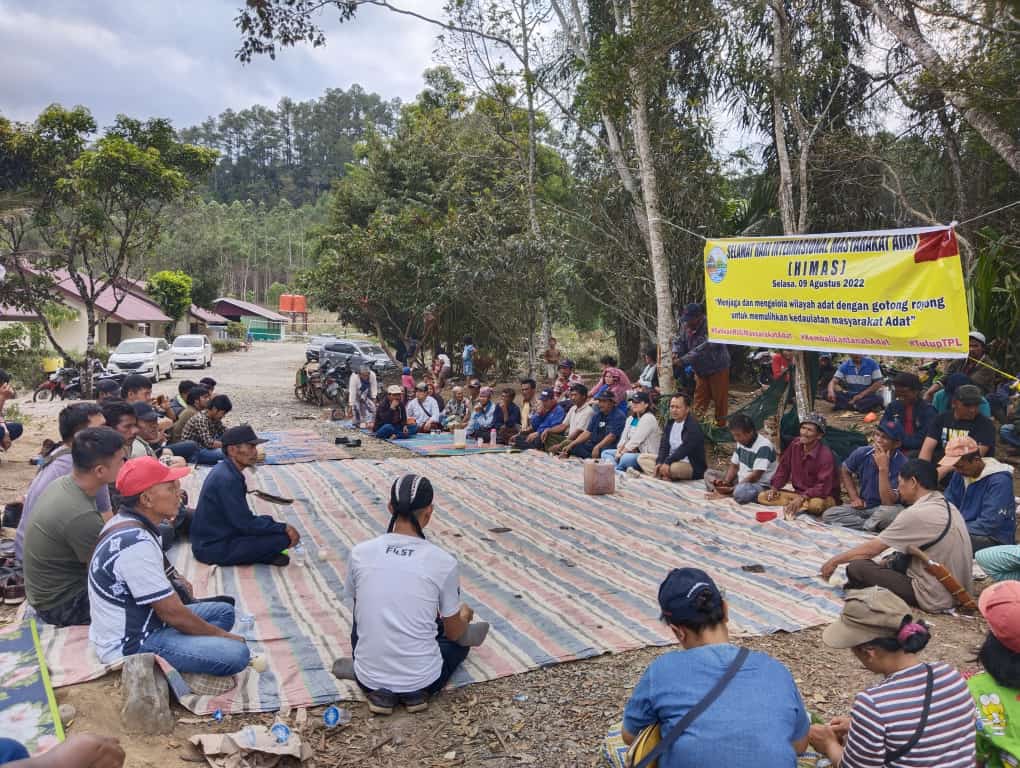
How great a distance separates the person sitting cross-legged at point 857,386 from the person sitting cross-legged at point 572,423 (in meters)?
4.18

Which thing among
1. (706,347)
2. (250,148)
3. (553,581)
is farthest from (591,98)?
(250,148)

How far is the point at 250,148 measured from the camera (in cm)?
9119

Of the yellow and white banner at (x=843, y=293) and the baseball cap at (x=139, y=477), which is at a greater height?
the yellow and white banner at (x=843, y=293)

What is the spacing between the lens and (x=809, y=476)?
651 centimetres

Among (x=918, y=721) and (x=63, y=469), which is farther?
(x=63, y=469)

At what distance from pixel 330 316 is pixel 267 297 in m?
6.68

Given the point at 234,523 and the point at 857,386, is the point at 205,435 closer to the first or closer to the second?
the point at 234,523

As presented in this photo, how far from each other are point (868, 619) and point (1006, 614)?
0.39 m

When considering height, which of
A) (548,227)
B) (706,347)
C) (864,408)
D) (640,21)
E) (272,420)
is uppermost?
(640,21)

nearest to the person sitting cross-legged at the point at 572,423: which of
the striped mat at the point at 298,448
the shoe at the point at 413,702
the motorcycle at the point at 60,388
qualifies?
the striped mat at the point at 298,448

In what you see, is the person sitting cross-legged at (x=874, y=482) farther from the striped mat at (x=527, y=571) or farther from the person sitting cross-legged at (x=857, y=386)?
the person sitting cross-legged at (x=857, y=386)

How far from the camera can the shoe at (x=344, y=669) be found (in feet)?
11.6

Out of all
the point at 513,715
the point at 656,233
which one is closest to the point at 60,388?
the point at 656,233

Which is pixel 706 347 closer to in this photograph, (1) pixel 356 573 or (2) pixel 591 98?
(2) pixel 591 98
